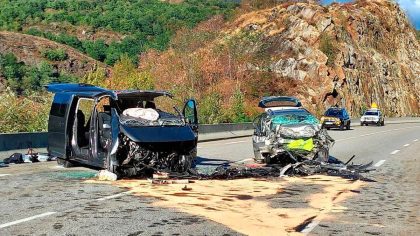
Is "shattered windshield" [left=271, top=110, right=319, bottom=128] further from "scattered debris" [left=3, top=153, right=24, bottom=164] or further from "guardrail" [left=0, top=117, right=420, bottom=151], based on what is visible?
"guardrail" [left=0, top=117, right=420, bottom=151]

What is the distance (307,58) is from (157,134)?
59.6 metres

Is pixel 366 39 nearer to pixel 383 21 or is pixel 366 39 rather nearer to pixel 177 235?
pixel 383 21

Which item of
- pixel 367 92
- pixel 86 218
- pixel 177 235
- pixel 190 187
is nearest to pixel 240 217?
pixel 177 235

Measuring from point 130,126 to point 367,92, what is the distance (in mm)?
69025

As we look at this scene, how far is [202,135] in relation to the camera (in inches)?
1180

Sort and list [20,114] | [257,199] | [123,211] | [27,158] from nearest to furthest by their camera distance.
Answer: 1. [123,211]
2. [257,199]
3. [27,158]
4. [20,114]

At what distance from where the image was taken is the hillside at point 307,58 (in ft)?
172

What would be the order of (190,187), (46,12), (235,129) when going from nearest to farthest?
(190,187) → (235,129) → (46,12)

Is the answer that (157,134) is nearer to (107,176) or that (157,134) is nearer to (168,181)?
(168,181)

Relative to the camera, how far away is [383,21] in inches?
3561

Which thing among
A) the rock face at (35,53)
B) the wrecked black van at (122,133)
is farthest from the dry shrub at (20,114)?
the rock face at (35,53)

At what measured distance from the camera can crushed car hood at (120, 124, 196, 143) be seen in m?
12.0

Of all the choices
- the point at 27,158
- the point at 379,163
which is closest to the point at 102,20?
the point at 27,158

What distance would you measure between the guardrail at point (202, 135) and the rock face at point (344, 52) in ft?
28.2
